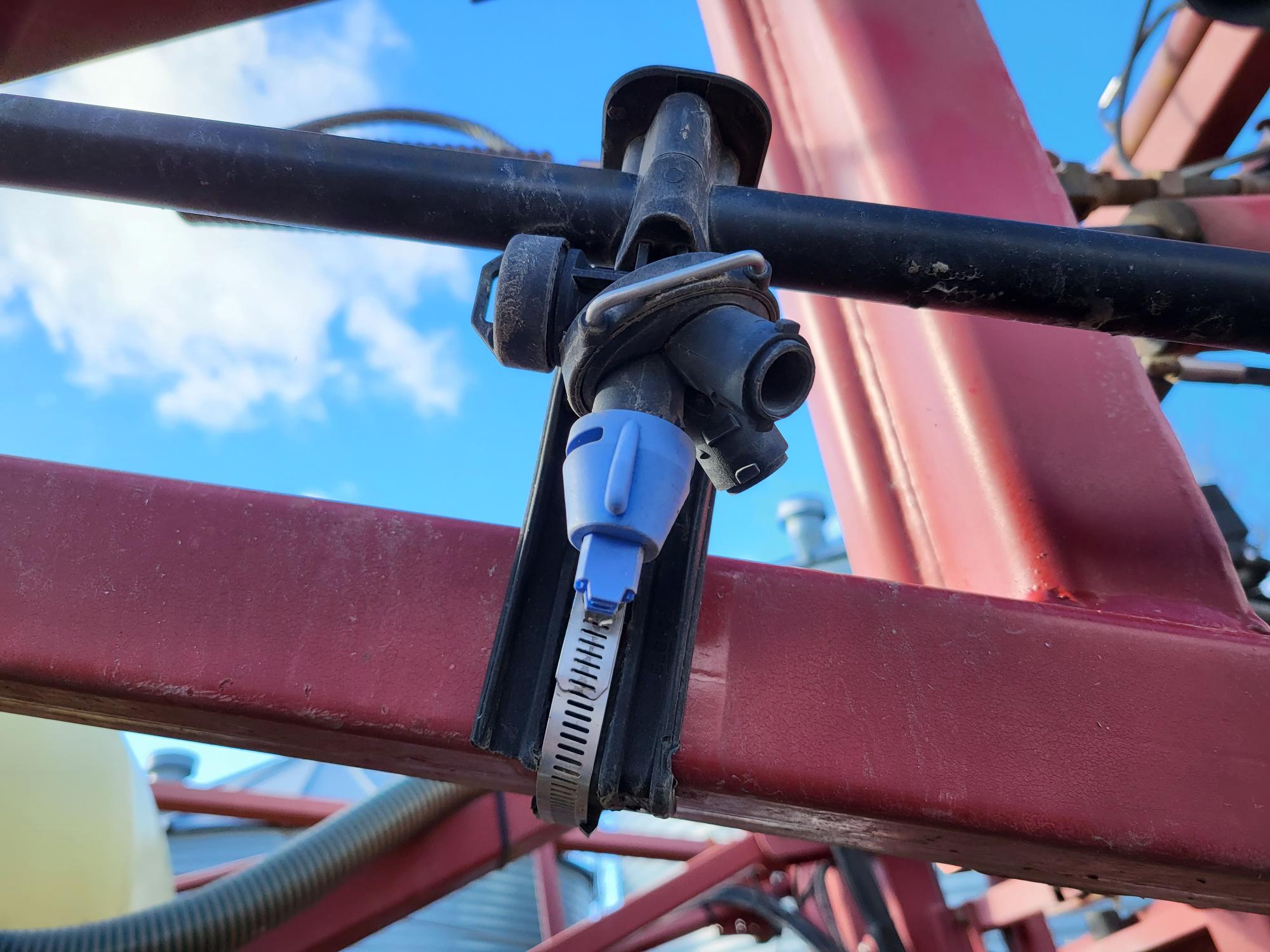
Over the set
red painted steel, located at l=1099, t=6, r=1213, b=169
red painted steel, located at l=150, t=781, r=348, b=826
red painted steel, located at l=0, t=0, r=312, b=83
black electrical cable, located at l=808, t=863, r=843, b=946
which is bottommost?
black electrical cable, located at l=808, t=863, r=843, b=946

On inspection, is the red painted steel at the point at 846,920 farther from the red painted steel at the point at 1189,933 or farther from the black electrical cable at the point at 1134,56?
the black electrical cable at the point at 1134,56

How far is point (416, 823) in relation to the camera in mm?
1500

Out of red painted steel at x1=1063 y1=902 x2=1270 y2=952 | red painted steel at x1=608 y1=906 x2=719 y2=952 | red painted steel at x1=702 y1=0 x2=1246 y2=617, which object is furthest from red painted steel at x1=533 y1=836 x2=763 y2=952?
red painted steel at x1=702 y1=0 x2=1246 y2=617

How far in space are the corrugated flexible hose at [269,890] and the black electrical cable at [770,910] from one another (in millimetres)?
1637

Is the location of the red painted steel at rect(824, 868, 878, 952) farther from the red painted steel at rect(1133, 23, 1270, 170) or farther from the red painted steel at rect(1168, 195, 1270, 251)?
the red painted steel at rect(1133, 23, 1270, 170)

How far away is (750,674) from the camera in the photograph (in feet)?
2.09

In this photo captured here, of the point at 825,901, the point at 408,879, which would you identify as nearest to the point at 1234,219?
the point at 408,879

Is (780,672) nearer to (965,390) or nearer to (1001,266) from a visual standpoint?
(1001,266)

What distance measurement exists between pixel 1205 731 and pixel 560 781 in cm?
45

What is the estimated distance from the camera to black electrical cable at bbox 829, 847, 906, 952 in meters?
2.27

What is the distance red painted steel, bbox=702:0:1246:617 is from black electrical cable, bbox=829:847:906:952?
1.27 metres

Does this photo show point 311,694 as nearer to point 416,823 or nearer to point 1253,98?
point 416,823

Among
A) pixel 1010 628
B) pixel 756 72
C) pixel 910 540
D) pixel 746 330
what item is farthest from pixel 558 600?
pixel 756 72

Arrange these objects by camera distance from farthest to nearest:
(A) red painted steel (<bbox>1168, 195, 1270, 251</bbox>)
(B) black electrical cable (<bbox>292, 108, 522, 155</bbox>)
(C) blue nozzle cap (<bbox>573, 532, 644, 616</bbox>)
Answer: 1. (A) red painted steel (<bbox>1168, 195, 1270, 251</bbox>)
2. (B) black electrical cable (<bbox>292, 108, 522, 155</bbox>)
3. (C) blue nozzle cap (<bbox>573, 532, 644, 616</bbox>)
